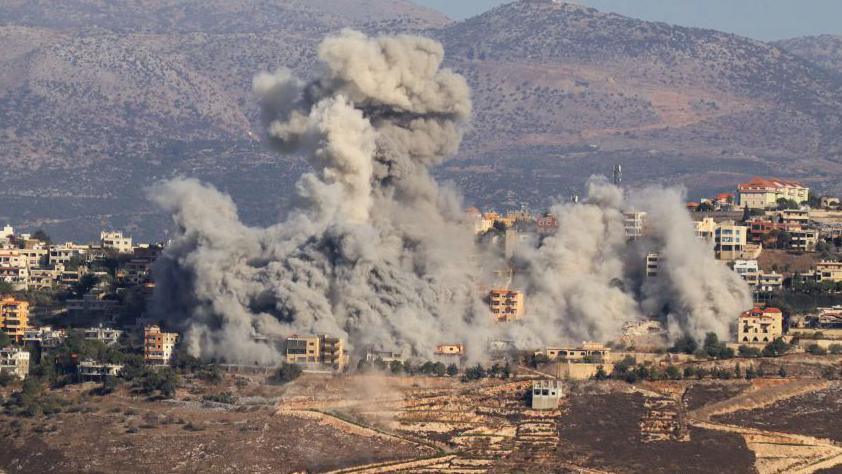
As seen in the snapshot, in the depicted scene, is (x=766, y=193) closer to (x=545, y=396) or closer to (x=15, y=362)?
(x=545, y=396)

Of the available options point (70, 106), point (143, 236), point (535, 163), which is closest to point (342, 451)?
point (143, 236)

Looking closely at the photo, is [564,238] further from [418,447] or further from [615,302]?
[418,447]

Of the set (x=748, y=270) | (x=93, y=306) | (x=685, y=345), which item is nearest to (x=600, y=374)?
(x=685, y=345)

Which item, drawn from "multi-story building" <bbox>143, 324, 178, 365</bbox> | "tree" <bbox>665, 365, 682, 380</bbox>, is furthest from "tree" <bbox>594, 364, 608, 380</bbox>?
"multi-story building" <bbox>143, 324, 178, 365</bbox>

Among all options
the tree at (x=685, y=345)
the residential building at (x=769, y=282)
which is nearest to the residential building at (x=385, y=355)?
the tree at (x=685, y=345)

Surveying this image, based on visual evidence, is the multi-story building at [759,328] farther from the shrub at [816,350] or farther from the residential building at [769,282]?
the residential building at [769,282]

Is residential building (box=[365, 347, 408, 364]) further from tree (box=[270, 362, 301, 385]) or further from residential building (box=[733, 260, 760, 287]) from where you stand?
residential building (box=[733, 260, 760, 287])
